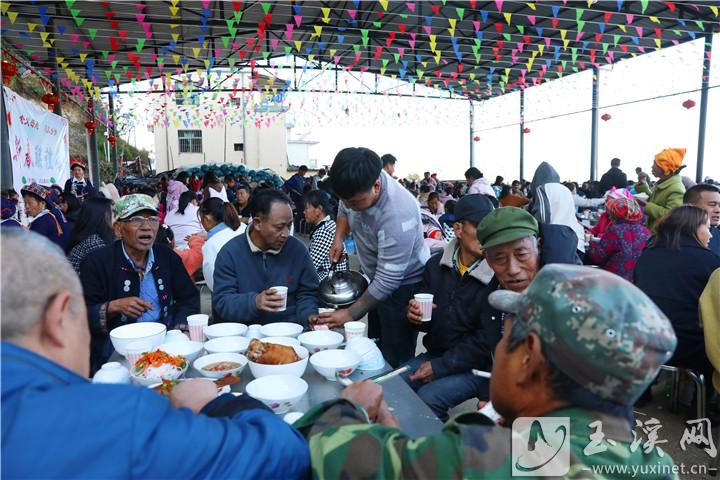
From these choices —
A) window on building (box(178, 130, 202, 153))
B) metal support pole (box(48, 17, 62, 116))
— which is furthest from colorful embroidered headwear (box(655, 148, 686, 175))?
window on building (box(178, 130, 202, 153))

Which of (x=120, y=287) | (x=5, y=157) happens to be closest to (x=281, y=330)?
(x=120, y=287)

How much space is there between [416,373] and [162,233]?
11.6 feet

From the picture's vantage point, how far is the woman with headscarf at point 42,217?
479 centimetres

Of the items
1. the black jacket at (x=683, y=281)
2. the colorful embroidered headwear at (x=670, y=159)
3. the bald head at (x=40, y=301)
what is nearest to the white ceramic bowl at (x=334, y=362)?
the bald head at (x=40, y=301)

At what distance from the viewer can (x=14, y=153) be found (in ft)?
20.7

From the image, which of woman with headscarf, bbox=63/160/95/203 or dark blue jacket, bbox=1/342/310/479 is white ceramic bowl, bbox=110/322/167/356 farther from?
woman with headscarf, bbox=63/160/95/203

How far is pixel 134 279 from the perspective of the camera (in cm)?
262

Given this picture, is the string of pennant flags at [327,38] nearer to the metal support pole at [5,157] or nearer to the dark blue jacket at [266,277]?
the metal support pole at [5,157]

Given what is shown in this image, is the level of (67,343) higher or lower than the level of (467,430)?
higher

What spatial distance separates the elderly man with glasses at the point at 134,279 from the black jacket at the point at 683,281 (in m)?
3.17

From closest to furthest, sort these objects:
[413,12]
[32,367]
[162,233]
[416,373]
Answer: [32,367], [416,373], [162,233], [413,12]

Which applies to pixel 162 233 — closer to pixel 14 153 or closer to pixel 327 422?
pixel 14 153

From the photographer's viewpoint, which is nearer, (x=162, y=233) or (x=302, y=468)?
(x=302, y=468)

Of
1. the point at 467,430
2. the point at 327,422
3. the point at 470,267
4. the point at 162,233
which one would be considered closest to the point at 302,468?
the point at 327,422
